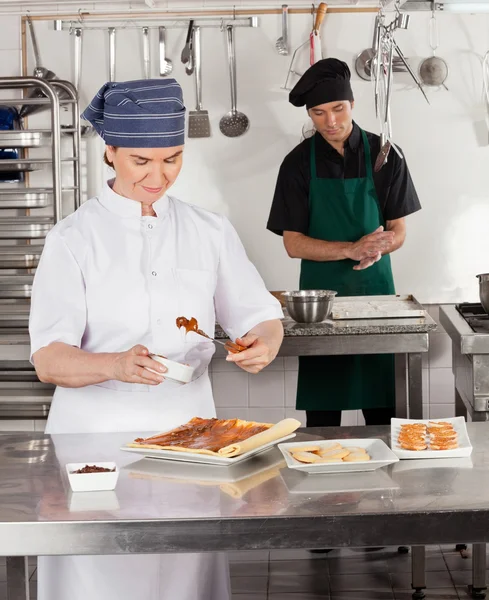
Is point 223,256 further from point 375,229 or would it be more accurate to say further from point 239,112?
point 239,112

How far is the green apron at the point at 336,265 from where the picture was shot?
397cm

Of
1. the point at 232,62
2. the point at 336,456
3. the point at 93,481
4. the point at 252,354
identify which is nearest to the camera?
the point at 93,481

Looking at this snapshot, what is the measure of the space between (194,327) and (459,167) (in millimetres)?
2972

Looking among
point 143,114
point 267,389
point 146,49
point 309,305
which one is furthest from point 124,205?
point 267,389

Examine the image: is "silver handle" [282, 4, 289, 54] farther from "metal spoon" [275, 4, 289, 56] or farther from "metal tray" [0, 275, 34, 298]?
"metal tray" [0, 275, 34, 298]

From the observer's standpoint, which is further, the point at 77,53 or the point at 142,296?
the point at 77,53

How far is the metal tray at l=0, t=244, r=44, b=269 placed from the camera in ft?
15.1

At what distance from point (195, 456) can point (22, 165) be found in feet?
10.7

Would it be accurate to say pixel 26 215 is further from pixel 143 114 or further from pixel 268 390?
pixel 143 114

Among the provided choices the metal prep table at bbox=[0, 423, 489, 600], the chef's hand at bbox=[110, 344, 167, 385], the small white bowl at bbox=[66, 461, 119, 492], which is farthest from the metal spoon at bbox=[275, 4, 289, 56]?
the small white bowl at bbox=[66, 461, 119, 492]

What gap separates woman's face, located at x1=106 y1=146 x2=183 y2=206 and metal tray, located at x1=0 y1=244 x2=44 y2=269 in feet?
7.95

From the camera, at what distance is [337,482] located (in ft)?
5.90

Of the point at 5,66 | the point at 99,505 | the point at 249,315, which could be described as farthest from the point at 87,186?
the point at 99,505

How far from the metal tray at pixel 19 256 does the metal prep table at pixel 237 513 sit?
2844 millimetres
